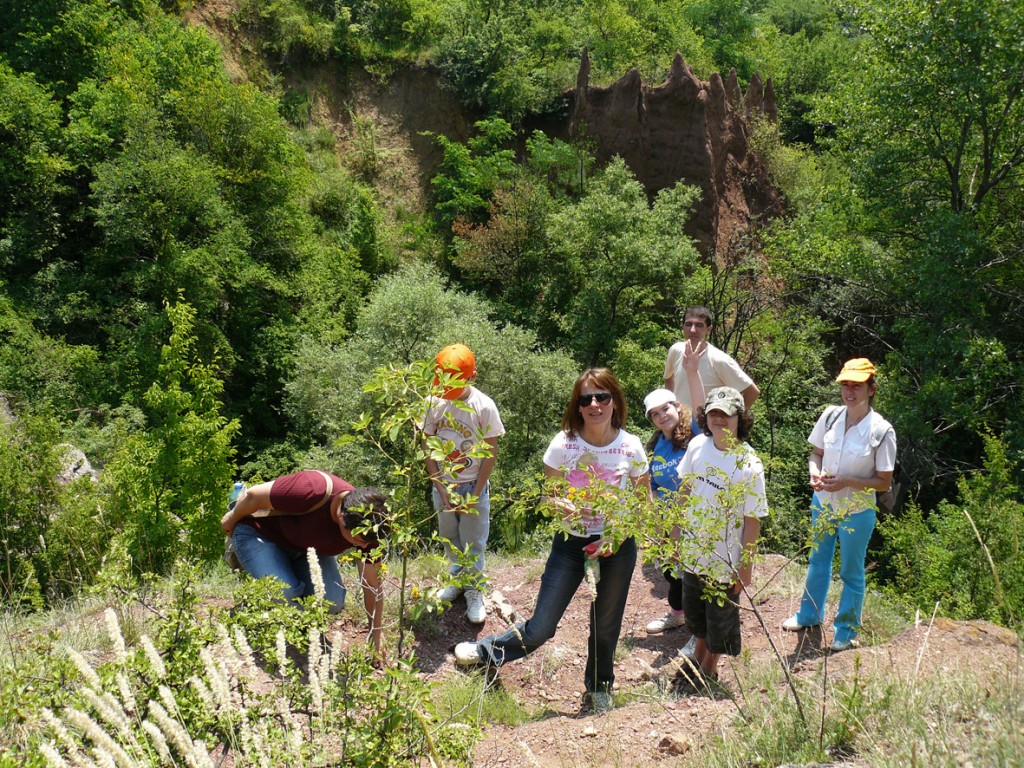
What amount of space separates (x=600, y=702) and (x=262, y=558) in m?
1.98

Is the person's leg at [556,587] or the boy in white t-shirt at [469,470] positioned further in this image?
the boy in white t-shirt at [469,470]

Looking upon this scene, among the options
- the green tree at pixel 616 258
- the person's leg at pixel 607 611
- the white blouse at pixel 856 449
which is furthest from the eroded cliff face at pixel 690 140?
the person's leg at pixel 607 611

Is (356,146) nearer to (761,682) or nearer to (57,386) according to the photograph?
(57,386)

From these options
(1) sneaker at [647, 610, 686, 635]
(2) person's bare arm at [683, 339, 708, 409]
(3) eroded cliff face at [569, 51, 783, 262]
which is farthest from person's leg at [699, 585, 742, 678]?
(3) eroded cliff face at [569, 51, 783, 262]

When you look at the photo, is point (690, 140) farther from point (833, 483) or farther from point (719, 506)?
point (719, 506)

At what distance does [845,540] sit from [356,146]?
81.7 ft

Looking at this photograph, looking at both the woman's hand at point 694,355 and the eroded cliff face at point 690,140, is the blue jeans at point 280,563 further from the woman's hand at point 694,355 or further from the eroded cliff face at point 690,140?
the eroded cliff face at point 690,140

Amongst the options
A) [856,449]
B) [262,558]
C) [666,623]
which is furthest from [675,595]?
[262,558]

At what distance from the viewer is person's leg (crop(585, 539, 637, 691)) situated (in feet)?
12.9

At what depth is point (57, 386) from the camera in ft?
50.6

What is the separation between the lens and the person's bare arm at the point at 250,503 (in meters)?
4.14

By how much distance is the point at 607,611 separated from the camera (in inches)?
159

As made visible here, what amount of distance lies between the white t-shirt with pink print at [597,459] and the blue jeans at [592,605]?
182 millimetres

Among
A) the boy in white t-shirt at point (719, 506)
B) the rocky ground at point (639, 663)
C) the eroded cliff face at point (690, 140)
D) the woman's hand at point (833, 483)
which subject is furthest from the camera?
the eroded cliff face at point (690, 140)
